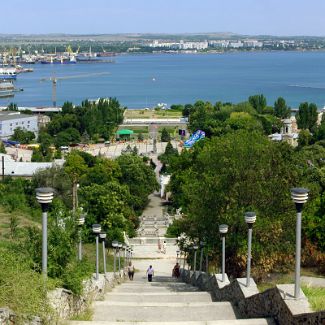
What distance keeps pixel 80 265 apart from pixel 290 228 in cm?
476

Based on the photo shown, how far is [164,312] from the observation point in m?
6.46

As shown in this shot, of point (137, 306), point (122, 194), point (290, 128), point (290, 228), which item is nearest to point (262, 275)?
point (290, 228)

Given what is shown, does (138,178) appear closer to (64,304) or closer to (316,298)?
(64,304)

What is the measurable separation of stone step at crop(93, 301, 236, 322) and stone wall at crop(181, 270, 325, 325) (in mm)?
162

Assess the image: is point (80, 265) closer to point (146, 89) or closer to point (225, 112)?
point (225, 112)

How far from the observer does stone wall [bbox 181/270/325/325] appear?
16.4 feet

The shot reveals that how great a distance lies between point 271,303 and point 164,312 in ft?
3.43

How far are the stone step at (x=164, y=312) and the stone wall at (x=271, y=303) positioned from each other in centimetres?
16

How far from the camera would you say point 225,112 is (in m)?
56.3

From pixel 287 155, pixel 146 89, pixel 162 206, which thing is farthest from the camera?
pixel 146 89

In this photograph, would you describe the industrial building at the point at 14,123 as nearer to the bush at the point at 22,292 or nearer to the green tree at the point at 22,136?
the green tree at the point at 22,136

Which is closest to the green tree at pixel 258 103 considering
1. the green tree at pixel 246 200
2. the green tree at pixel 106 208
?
the green tree at pixel 106 208

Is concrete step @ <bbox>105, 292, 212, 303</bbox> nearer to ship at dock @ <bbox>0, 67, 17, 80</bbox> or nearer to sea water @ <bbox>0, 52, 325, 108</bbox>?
sea water @ <bbox>0, 52, 325, 108</bbox>

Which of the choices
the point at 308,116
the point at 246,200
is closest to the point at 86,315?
the point at 246,200
